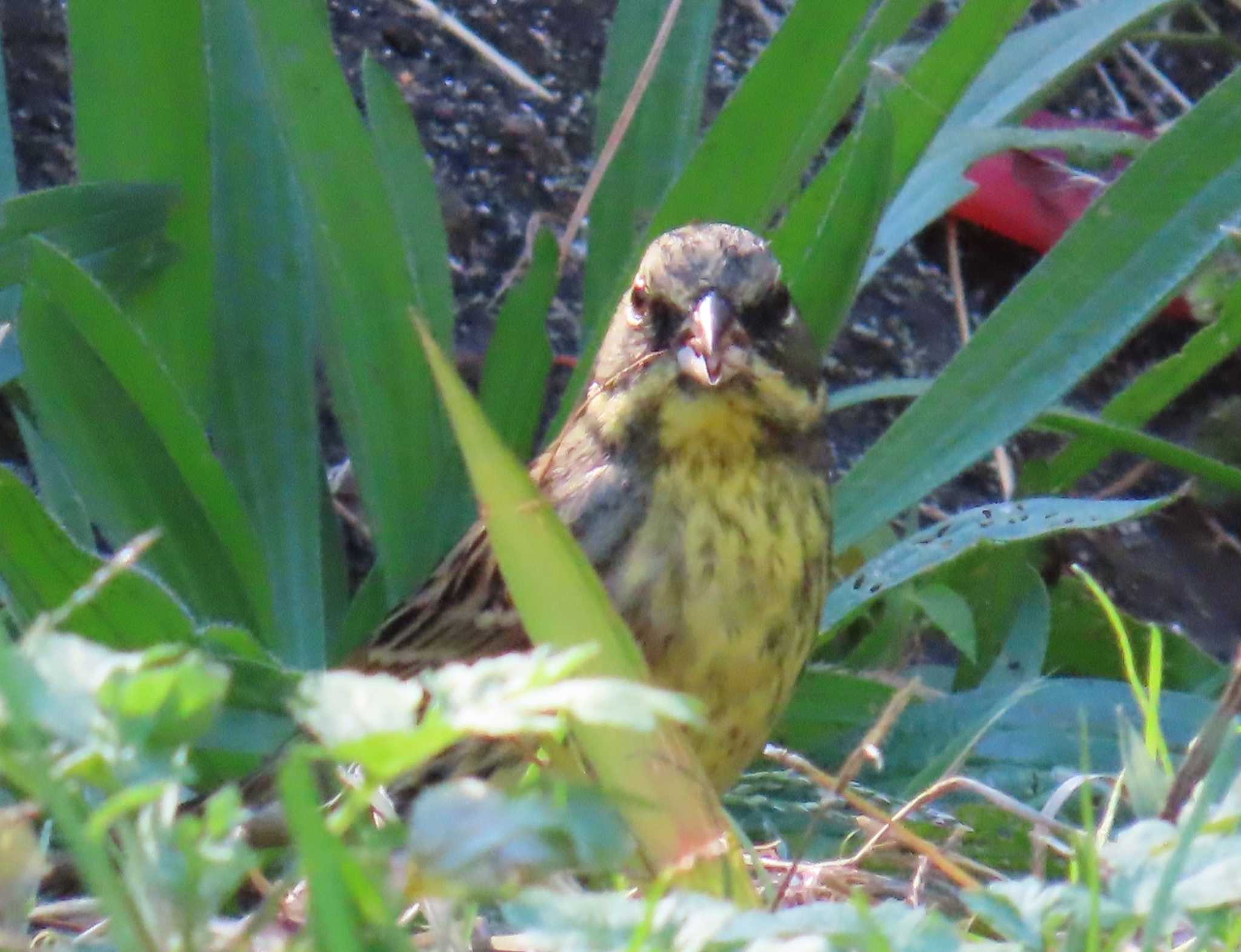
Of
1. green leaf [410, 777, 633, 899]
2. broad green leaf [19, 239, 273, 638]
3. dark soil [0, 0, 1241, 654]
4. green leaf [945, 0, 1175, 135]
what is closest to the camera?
green leaf [410, 777, 633, 899]

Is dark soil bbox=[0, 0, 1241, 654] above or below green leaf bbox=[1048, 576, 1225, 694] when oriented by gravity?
above

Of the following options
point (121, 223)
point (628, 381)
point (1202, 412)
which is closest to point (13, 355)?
point (121, 223)

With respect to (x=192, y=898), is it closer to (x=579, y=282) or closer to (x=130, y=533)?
(x=130, y=533)

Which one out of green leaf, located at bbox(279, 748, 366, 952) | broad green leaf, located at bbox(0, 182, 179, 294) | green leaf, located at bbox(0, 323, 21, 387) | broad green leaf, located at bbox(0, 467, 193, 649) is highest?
green leaf, located at bbox(279, 748, 366, 952)

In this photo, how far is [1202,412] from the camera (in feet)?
11.0

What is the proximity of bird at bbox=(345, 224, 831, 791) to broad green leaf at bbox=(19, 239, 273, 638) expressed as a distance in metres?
0.42

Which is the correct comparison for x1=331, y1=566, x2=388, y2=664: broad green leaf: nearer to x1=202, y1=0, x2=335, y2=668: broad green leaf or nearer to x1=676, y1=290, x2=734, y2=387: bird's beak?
x1=202, y1=0, x2=335, y2=668: broad green leaf

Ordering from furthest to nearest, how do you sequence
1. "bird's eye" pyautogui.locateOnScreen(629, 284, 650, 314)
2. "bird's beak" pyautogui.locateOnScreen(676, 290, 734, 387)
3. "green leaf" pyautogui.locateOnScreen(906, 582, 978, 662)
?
1. "green leaf" pyautogui.locateOnScreen(906, 582, 978, 662)
2. "bird's eye" pyautogui.locateOnScreen(629, 284, 650, 314)
3. "bird's beak" pyautogui.locateOnScreen(676, 290, 734, 387)

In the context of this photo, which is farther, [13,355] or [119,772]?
[13,355]

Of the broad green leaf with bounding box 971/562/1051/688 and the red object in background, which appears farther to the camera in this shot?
the red object in background

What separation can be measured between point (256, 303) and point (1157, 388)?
46.8 inches

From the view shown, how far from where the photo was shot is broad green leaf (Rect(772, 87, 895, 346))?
229 centimetres

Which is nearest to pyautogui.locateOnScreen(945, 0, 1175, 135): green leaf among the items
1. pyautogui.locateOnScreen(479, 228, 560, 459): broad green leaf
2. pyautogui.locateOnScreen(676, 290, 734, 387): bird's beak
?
pyautogui.locateOnScreen(479, 228, 560, 459): broad green leaf

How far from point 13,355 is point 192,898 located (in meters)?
1.70
